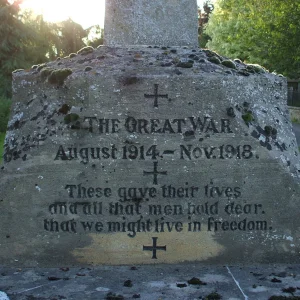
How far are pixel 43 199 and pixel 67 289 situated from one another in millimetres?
864

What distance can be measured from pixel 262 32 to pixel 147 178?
82.8 ft

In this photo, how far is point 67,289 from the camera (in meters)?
3.96

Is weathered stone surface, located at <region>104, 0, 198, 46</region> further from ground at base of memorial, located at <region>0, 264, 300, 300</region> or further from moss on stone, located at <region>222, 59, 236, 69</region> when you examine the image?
ground at base of memorial, located at <region>0, 264, 300, 300</region>

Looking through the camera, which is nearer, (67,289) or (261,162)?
(67,289)

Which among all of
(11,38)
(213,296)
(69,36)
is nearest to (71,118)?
(213,296)

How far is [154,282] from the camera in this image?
163 inches

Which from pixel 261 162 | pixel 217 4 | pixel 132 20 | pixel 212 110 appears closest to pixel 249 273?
pixel 261 162

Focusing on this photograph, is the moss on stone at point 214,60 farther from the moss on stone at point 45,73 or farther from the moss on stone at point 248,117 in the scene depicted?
the moss on stone at point 45,73

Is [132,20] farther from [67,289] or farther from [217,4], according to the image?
[217,4]

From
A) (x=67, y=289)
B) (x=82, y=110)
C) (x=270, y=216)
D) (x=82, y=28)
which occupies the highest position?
(x=82, y=28)

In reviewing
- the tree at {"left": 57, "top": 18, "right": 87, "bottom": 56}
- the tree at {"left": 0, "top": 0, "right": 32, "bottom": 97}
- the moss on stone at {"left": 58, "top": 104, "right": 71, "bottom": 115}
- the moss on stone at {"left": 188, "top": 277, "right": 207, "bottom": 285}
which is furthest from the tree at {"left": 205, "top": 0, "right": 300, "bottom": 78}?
Answer: the moss on stone at {"left": 188, "top": 277, "right": 207, "bottom": 285}

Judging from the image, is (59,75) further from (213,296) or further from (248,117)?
(213,296)

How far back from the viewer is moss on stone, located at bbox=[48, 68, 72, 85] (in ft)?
15.0

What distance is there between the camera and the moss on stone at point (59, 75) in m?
4.57
